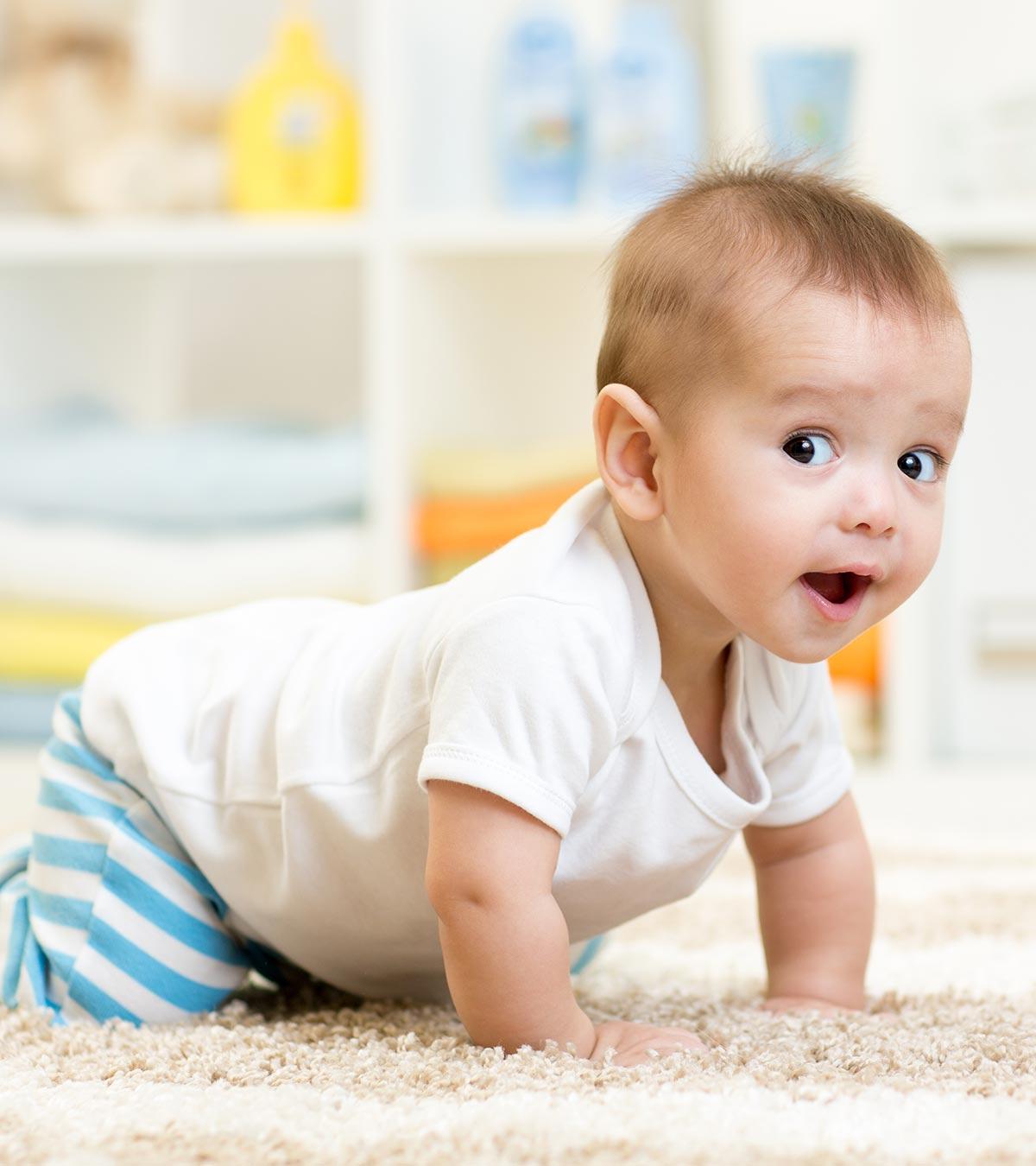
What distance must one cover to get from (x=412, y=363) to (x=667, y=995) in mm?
1007

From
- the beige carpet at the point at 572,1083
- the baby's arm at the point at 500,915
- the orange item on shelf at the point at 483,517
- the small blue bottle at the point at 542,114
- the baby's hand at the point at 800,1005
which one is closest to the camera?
the beige carpet at the point at 572,1083

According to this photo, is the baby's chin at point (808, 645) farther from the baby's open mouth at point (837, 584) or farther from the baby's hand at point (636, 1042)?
the baby's hand at point (636, 1042)

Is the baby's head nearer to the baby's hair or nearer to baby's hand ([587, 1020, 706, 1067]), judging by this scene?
the baby's hair

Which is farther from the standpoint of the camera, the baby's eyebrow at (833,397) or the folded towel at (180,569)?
the folded towel at (180,569)

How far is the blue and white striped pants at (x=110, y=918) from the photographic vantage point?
0.81 m

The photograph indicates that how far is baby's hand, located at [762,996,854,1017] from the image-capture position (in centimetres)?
80

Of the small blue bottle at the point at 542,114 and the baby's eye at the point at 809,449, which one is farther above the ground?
the small blue bottle at the point at 542,114

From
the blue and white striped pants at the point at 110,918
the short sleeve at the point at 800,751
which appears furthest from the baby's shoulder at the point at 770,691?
the blue and white striped pants at the point at 110,918

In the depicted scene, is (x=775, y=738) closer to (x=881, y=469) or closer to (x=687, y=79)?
(x=881, y=469)

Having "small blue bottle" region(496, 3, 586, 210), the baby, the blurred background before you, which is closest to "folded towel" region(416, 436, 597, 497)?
the blurred background

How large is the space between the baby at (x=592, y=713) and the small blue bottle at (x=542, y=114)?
0.97 meters

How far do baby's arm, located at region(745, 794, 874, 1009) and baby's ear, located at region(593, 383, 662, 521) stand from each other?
0.72 ft

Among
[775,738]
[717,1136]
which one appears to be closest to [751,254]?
[775,738]

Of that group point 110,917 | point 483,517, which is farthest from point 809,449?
point 483,517
